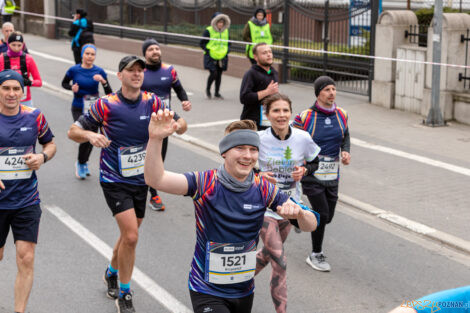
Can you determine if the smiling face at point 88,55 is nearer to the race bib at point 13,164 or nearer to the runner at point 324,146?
the runner at point 324,146

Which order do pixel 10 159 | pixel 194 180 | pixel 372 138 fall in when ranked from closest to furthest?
pixel 194 180 → pixel 10 159 → pixel 372 138

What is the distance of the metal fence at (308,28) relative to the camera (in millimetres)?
17203

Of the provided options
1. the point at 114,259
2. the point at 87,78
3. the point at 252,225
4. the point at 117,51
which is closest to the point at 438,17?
the point at 87,78

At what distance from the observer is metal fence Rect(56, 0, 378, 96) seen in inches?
677

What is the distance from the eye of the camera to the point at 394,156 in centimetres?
1211

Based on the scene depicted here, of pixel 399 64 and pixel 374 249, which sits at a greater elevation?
pixel 399 64

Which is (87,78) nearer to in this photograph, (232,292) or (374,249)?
(374,249)

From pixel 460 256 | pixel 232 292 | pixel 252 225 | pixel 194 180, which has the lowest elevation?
pixel 460 256

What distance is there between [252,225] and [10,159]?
242 centimetres

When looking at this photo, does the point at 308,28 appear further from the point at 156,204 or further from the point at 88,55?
the point at 156,204

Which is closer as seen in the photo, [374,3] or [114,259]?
[114,259]

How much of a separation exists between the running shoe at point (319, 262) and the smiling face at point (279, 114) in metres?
1.69

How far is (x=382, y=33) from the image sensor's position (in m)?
16.1

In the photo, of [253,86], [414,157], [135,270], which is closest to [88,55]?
[253,86]
